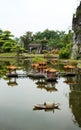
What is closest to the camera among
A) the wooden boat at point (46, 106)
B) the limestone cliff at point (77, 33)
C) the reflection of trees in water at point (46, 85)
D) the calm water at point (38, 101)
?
the calm water at point (38, 101)

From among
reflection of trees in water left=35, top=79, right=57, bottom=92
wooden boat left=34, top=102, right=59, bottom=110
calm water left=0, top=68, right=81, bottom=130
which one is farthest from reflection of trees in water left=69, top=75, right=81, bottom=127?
reflection of trees in water left=35, top=79, right=57, bottom=92

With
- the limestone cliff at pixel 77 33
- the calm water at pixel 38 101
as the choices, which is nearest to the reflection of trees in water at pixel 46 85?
the calm water at pixel 38 101

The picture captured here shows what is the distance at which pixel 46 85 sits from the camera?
38469 millimetres

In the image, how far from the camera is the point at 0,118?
23328 mm

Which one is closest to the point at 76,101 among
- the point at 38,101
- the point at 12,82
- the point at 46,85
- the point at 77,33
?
the point at 38,101

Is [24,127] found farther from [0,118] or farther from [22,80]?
[22,80]

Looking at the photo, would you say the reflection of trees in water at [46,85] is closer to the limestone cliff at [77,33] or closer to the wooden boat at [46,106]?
the wooden boat at [46,106]

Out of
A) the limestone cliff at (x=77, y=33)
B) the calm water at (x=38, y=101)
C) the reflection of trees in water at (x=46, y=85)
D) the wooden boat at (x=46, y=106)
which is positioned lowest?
the calm water at (x=38, y=101)

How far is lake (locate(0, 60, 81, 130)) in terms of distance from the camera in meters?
22.1

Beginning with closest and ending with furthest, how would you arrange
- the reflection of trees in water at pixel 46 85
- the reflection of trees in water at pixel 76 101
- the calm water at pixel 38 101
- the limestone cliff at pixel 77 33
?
the calm water at pixel 38 101, the reflection of trees in water at pixel 76 101, the reflection of trees in water at pixel 46 85, the limestone cliff at pixel 77 33

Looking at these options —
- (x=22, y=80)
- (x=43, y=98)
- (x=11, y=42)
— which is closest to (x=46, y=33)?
(x=11, y=42)

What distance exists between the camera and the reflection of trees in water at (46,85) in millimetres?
35719

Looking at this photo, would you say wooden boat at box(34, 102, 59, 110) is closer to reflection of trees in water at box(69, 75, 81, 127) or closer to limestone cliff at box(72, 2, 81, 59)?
reflection of trees in water at box(69, 75, 81, 127)

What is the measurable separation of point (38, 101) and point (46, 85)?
957 cm
